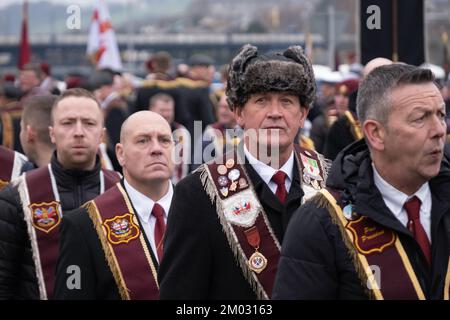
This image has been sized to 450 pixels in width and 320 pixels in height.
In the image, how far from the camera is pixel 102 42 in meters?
19.6

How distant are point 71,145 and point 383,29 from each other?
2.52 m

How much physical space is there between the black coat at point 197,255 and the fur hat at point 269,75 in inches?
19.1

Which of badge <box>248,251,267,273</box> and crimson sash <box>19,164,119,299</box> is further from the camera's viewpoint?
crimson sash <box>19,164,119,299</box>

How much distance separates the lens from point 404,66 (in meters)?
4.77

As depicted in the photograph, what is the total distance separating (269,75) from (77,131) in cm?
227

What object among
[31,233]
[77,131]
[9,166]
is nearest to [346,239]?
[31,233]

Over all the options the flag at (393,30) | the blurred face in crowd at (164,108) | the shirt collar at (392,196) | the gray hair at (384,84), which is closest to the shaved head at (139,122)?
the flag at (393,30)

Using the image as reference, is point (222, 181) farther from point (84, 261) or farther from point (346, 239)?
point (84, 261)

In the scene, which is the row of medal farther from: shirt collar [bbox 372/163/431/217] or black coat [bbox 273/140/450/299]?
shirt collar [bbox 372/163/431/217]

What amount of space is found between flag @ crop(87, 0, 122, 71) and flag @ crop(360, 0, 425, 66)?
10622 mm

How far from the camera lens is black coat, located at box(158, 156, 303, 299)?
5.23m

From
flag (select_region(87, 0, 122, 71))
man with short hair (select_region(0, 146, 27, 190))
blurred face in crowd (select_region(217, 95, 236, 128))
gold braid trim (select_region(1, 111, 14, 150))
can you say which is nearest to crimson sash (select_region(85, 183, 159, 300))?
man with short hair (select_region(0, 146, 27, 190))

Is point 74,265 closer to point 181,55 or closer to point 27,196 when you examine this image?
point 27,196
